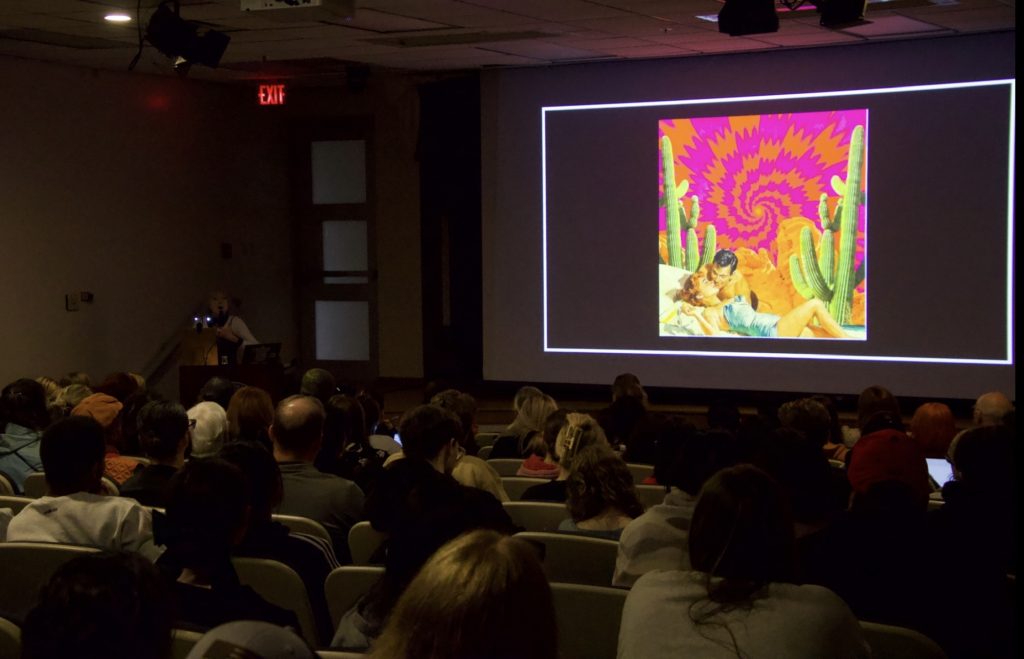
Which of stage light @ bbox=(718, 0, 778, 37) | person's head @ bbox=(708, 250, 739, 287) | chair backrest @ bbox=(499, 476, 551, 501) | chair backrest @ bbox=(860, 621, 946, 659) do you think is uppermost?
stage light @ bbox=(718, 0, 778, 37)

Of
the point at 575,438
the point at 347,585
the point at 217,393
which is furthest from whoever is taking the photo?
the point at 217,393

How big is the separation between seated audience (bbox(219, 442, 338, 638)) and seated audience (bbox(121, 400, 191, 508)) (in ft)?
2.93

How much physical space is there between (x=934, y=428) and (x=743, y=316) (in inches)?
176

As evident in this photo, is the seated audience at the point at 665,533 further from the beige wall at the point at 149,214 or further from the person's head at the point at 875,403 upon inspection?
the beige wall at the point at 149,214

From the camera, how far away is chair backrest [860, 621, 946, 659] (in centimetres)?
231

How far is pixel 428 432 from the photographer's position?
160 inches

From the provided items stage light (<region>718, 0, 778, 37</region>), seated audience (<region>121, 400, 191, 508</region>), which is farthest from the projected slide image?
seated audience (<region>121, 400, 191, 508</region>)

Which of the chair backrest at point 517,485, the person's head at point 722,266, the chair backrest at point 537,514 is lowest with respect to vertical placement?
the chair backrest at point 517,485

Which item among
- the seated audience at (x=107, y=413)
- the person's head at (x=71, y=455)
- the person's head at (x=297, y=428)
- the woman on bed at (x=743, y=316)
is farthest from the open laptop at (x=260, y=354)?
the person's head at (x=71, y=455)

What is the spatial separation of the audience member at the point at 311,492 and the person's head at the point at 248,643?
7.78 feet

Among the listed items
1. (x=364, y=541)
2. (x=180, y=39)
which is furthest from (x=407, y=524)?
(x=180, y=39)

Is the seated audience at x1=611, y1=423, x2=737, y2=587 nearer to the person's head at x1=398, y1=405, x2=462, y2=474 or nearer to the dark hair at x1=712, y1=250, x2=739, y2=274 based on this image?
A: the person's head at x1=398, y1=405, x2=462, y2=474

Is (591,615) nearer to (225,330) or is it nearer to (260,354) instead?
(260,354)

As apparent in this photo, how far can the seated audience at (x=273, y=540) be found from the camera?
9.88 feet
